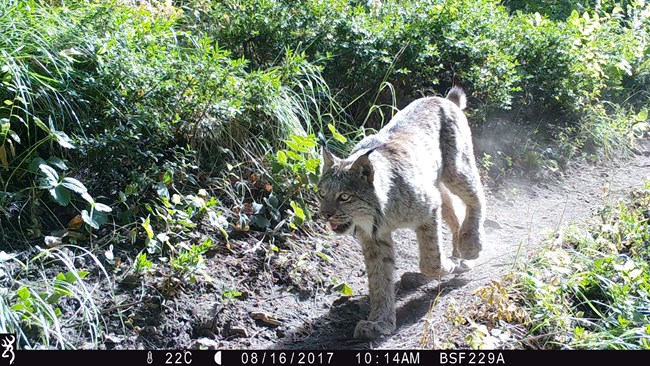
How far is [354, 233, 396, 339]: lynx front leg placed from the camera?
5.70 metres

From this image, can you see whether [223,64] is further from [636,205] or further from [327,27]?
[636,205]

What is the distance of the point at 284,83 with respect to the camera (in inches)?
312

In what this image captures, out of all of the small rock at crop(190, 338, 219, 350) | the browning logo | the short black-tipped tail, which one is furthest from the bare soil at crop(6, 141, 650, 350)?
the short black-tipped tail

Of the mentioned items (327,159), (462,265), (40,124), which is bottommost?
(462,265)

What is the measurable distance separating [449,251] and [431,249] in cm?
145

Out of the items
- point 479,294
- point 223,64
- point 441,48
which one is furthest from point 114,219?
point 441,48

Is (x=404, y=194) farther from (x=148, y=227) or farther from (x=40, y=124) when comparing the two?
(x=40, y=124)

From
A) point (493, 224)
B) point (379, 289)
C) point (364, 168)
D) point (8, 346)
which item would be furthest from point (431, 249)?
point (8, 346)

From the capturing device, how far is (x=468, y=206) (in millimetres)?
7082

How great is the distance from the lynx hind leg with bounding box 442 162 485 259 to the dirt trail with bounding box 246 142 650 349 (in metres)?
0.21

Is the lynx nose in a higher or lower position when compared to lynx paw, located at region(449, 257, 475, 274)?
higher

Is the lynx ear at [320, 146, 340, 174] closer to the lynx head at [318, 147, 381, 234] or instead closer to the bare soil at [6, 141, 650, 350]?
the lynx head at [318, 147, 381, 234]

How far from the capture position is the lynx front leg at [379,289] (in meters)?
5.70
